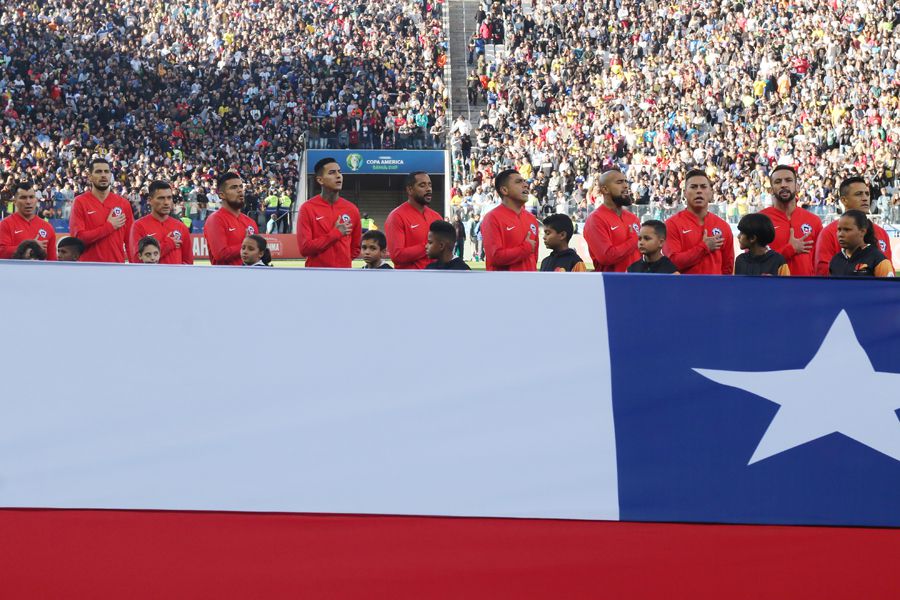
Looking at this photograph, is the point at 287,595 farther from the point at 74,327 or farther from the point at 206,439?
the point at 74,327

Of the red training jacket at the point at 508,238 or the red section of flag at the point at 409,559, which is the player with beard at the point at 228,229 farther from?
the red section of flag at the point at 409,559

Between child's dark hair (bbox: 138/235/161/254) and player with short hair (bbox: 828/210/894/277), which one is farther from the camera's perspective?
child's dark hair (bbox: 138/235/161/254)

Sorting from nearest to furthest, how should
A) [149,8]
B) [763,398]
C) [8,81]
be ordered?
[763,398] → [8,81] → [149,8]

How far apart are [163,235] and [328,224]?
4.52 ft

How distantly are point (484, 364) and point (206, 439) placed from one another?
3.06ft

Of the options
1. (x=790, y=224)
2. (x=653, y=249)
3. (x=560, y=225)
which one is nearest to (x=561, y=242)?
(x=560, y=225)

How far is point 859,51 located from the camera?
29141 mm

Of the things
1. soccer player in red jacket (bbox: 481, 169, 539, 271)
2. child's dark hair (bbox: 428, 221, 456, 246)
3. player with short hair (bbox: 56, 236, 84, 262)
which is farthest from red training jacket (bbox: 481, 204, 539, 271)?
player with short hair (bbox: 56, 236, 84, 262)

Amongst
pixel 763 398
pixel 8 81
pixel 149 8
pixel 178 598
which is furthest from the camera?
pixel 149 8

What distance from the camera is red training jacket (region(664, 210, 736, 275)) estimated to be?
7.34 metres

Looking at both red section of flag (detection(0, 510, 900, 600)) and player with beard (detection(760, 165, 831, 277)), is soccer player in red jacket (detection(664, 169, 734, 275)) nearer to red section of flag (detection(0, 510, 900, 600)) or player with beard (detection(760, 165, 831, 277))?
player with beard (detection(760, 165, 831, 277))

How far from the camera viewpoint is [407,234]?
24.2ft

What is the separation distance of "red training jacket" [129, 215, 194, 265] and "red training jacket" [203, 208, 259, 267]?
0.84ft

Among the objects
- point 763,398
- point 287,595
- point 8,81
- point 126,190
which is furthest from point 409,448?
point 8,81
